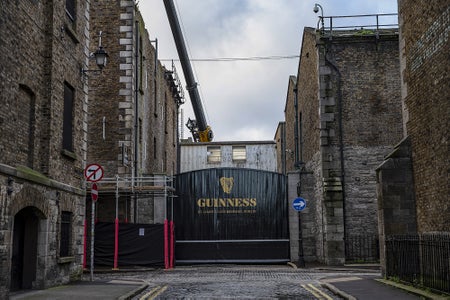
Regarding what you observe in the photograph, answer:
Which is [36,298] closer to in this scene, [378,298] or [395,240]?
[378,298]

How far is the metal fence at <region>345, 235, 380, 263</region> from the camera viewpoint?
79.9 feet

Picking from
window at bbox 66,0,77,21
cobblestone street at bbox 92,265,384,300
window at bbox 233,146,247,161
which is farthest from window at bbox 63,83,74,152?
window at bbox 233,146,247,161

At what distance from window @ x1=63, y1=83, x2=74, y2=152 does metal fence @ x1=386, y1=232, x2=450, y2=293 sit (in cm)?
924

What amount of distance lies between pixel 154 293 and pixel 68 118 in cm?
584

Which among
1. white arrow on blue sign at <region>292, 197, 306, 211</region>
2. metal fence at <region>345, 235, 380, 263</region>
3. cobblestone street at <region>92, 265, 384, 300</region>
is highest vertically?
white arrow on blue sign at <region>292, 197, 306, 211</region>

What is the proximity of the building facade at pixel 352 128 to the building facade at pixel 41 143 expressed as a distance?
436 inches

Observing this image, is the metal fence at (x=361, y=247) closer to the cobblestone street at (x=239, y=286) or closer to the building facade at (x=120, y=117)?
the cobblestone street at (x=239, y=286)

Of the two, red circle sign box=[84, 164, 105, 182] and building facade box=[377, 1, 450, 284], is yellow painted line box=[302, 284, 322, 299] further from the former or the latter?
red circle sign box=[84, 164, 105, 182]

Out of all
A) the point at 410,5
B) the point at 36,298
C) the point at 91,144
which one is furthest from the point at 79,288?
the point at 91,144

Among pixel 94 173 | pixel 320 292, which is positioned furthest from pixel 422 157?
pixel 94 173

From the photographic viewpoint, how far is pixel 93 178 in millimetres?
16734

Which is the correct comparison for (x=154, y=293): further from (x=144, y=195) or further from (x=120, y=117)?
(x=120, y=117)

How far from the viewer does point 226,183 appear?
2770 centimetres

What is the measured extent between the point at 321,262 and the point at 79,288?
539 inches
